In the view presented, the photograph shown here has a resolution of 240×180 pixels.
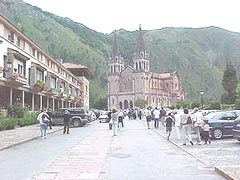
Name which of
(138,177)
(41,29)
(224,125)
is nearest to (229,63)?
(224,125)

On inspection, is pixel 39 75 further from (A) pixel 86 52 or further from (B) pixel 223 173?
(A) pixel 86 52

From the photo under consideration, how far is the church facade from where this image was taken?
143125 mm

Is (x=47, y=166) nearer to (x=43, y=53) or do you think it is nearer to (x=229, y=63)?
(x=43, y=53)

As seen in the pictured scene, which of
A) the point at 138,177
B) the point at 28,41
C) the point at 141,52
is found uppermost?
the point at 141,52

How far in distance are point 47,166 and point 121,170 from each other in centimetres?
241

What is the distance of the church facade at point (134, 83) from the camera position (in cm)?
14312

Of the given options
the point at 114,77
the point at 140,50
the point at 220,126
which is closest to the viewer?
the point at 220,126

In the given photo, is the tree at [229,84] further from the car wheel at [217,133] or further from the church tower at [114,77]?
the church tower at [114,77]

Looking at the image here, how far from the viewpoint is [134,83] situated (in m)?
144

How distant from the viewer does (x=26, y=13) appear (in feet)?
562

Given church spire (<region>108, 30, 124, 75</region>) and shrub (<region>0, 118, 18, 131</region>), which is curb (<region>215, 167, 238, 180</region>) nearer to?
shrub (<region>0, 118, 18, 131</region>)

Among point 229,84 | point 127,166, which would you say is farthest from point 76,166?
point 229,84

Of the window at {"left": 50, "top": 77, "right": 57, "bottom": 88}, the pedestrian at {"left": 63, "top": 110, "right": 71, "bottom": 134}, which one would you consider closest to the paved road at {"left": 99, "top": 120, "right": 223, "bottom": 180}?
the pedestrian at {"left": 63, "top": 110, "right": 71, "bottom": 134}

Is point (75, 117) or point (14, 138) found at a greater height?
point (75, 117)
